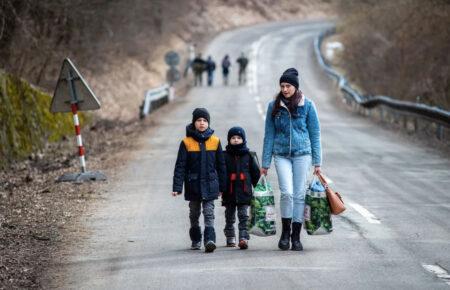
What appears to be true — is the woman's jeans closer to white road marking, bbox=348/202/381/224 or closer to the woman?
the woman

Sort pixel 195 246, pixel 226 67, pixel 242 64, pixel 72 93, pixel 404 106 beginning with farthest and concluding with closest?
pixel 242 64 → pixel 226 67 → pixel 404 106 → pixel 72 93 → pixel 195 246

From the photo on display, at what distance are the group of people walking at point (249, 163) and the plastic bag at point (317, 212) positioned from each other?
0.08m

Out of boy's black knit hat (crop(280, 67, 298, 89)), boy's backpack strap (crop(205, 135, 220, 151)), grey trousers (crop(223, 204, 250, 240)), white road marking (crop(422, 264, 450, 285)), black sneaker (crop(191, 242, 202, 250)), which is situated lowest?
black sneaker (crop(191, 242, 202, 250))

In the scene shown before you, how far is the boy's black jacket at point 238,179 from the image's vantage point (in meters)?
9.30

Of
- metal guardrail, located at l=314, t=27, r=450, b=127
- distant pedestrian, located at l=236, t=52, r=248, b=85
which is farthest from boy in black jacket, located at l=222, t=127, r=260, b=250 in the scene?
distant pedestrian, located at l=236, t=52, r=248, b=85

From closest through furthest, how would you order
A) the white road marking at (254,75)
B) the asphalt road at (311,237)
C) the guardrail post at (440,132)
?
the asphalt road at (311,237), the guardrail post at (440,132), the white road marking at (254,75)

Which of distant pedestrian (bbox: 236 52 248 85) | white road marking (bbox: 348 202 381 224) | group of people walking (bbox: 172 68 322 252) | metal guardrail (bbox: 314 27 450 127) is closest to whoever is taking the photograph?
group of people walking (bbox: 172 68 322 252)

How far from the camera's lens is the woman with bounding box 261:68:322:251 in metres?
9.26

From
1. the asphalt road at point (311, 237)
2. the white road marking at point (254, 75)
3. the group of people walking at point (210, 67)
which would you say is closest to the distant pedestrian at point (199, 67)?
the group of people walking at point (210, 67)

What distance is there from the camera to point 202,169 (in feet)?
30.1

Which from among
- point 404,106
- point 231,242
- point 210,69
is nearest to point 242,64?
point 210,69

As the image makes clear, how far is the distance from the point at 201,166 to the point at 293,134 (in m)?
0.96

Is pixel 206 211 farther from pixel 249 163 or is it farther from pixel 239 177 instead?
pixel 249 163

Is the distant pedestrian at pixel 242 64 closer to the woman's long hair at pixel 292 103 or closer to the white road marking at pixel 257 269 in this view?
the woman's long hair at pixel 292 103
